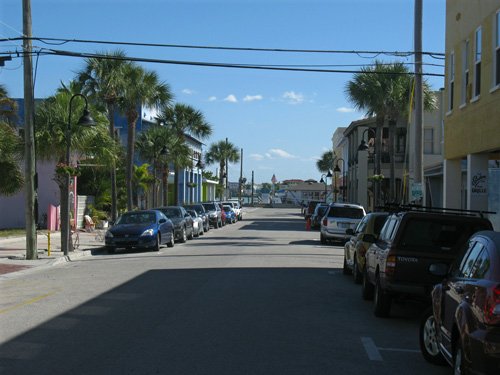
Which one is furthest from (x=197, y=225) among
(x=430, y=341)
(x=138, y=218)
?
(x=430, y=341)

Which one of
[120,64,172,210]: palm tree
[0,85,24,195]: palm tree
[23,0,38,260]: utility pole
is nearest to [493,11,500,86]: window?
[23,0,38,260]: utility pole

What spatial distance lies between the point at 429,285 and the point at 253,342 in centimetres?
292

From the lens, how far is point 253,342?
795 centimetres

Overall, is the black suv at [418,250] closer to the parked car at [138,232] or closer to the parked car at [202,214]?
the parked car at [138,232]

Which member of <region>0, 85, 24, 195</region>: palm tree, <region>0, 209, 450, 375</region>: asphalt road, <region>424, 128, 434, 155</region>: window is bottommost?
<region>0, 209, 450, 375</region>: asphalt road

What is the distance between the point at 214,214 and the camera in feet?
142

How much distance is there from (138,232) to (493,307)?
18629mm

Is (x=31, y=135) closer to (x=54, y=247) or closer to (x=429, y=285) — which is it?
(x=54, y=247)

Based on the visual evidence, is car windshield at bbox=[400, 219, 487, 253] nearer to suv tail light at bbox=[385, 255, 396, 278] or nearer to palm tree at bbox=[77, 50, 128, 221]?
suv tail light at bbox=[385, 255, 396, 278]

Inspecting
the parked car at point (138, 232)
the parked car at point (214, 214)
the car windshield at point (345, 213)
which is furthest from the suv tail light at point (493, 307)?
the parked car at point (214, 214)

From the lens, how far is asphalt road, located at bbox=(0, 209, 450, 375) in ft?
22.7

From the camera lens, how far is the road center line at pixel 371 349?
7414 mm

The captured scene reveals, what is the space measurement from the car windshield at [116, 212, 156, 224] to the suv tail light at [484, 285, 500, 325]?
19.6 m

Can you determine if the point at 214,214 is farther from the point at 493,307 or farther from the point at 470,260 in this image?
the point at 493,307
